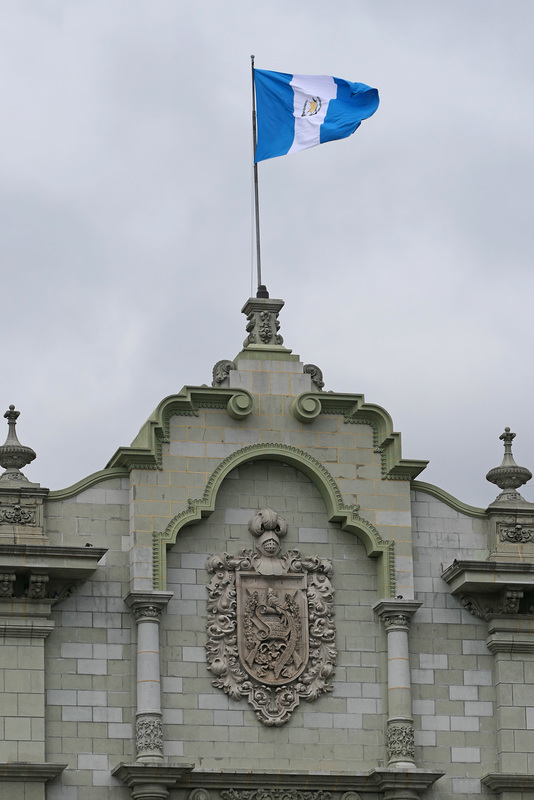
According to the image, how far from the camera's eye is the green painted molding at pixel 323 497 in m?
30.1

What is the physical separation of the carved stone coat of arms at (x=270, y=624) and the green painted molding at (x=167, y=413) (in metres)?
1.67

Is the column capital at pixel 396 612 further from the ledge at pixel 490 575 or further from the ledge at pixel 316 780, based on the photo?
the ledge at pixel 316 780

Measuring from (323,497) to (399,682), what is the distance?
3.07 m

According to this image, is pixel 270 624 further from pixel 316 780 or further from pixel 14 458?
pixel 14 458

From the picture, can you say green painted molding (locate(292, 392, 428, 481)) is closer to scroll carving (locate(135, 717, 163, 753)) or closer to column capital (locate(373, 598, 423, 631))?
column capital (locate(373, 598, 423, 631))

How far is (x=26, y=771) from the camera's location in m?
28.0

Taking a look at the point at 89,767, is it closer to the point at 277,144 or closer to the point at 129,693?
the point at 129,693

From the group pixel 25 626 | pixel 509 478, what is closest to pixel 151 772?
pixel 25 626

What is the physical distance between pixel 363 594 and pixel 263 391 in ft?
11.3

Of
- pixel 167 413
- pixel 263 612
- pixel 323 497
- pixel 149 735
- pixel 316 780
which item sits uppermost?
pixel 167 413

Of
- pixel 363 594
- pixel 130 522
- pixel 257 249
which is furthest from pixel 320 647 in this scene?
pixel 257 249

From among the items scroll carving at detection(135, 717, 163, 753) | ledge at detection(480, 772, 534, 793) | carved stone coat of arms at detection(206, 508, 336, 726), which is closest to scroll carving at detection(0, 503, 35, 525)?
carved stone coat of arms at detection(206, 508, 336, 726)

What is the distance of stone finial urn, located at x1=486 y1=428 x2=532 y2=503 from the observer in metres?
31.3

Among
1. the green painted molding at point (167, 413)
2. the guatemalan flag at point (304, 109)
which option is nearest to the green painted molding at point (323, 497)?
the green painted molding at point (167, 413)
